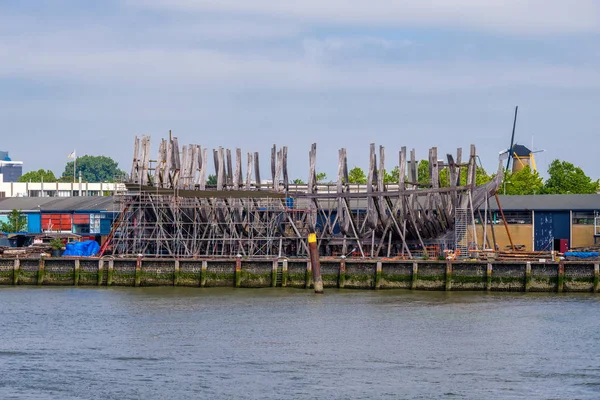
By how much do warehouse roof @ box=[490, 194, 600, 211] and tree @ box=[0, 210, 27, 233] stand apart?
42.9 metres

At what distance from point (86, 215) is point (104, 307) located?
38149 mm

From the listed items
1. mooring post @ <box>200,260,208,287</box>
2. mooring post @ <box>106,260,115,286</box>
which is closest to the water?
mooring post @ <box>200,260,208,287</box>

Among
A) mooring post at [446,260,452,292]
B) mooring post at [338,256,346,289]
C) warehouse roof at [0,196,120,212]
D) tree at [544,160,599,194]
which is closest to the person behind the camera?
mooring post at [446,260,452,292]

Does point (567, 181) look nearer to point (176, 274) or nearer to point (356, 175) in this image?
point (356, 175)

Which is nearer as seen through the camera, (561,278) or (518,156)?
(561,278)

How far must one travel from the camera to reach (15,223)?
334 ft

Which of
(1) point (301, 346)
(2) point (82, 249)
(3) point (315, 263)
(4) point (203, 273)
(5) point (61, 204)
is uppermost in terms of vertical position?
(5) point (61, 204)

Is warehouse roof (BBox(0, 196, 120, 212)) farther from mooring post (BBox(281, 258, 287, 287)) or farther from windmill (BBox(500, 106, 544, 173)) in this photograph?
windmill (BBox(500, 106, 544, 173))

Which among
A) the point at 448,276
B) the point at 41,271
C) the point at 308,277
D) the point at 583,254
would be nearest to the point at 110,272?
the point at 41,271

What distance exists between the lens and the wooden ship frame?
245ft

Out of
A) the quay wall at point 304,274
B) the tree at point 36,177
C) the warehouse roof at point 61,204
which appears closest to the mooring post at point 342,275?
the quay wall at point 304,274

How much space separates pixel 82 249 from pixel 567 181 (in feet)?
182

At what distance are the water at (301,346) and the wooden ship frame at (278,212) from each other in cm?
1105

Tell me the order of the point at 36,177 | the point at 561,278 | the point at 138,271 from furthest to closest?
the point at 36,177 → the point at 138,271 → the point at 561,278
